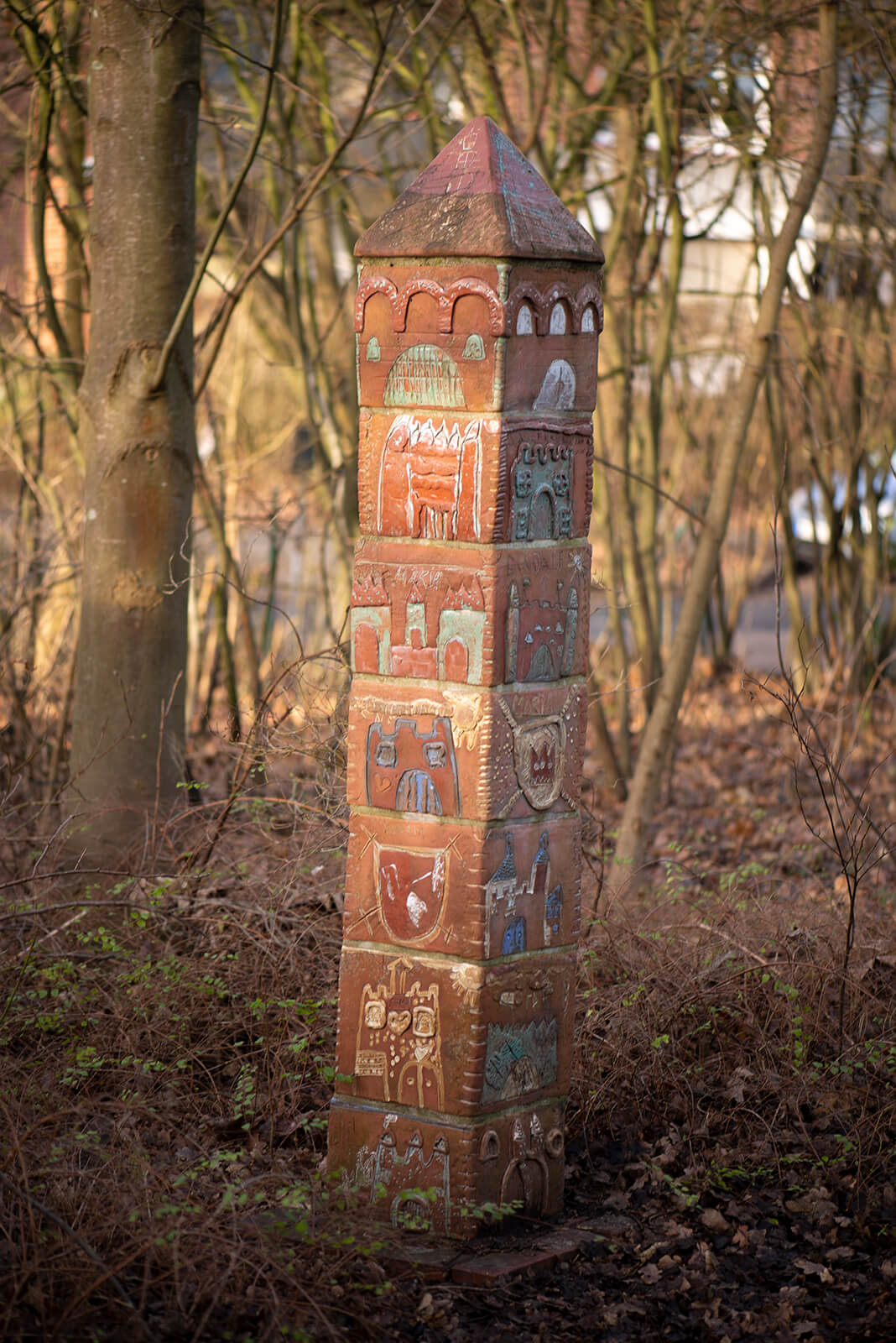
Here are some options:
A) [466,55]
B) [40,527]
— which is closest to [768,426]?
[466,55]

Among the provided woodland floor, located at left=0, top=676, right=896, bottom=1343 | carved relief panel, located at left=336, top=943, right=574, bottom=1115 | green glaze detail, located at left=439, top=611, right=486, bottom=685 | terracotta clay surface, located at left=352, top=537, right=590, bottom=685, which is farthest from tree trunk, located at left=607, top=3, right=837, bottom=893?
green glaze detail, located at left=439, top=611, right=486, bottom=685

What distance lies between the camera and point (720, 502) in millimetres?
6117

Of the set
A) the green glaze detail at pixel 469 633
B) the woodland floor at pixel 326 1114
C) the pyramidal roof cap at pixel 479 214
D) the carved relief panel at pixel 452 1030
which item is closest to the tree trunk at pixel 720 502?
the woodland floor at pixel 326 1114

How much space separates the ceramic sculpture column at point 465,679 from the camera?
336 cm

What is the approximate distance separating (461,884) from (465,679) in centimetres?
48

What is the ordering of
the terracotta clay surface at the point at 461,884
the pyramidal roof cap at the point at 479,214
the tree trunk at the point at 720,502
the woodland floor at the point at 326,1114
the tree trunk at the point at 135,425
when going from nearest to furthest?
the woodland floor at the point at 326,1114
the pyramidal roof cap at the point at 479,214
the terracotta clay surface at the point at 461,884
the tree trunk at the point at 135,425
the tree trunk at the point at 720,502

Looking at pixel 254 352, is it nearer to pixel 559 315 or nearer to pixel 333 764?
pixel 333 764

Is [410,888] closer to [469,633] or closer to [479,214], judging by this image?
[469,633]

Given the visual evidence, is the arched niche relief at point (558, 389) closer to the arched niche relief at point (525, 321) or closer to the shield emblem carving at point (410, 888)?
the arched niche relief at point (525, 321)

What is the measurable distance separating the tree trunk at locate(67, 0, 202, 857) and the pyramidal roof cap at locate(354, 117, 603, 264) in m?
1.99

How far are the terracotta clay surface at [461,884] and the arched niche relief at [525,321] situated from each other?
3.76 ft

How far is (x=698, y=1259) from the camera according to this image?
3555 millimetres

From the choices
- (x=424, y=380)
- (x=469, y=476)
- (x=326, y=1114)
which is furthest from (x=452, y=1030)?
(x=424, y=380)

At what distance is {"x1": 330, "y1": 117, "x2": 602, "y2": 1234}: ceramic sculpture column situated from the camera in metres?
3.36
